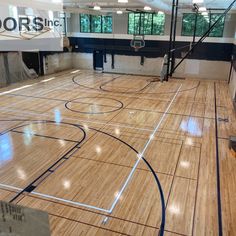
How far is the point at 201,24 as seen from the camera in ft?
60.4

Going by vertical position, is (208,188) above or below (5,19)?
below

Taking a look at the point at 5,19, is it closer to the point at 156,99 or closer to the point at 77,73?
the point at 156,99

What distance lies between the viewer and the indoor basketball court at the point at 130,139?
510 cm

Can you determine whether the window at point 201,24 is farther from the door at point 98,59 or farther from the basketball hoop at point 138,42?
the door at point 98,59

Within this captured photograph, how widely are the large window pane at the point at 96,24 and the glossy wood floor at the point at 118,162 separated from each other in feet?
30.9

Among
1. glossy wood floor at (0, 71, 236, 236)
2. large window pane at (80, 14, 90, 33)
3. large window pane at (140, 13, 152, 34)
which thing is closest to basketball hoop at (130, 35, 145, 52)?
large window pane at (140, 13, 152, 34)

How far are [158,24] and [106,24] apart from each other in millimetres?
4065

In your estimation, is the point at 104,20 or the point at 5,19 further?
the point at 104,20

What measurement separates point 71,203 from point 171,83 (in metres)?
13.3

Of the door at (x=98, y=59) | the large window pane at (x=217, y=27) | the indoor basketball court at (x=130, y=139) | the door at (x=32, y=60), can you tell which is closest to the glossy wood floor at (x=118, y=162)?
the indoor basketball court at (x=130, y=139)

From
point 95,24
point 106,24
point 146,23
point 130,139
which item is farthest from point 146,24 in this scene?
point 130,139

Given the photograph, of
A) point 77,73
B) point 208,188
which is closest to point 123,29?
point 77,73

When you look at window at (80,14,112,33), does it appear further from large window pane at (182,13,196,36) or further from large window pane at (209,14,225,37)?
large window pane at (209,14,225,37)

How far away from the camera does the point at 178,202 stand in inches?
212
